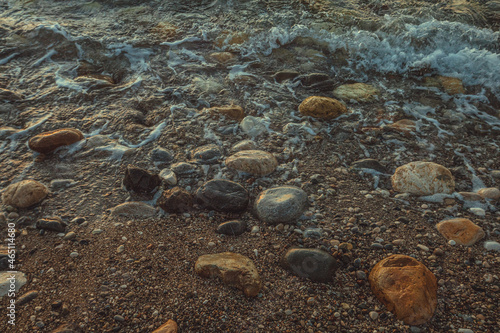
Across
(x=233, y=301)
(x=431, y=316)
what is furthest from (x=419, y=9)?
(x=233, y=301)

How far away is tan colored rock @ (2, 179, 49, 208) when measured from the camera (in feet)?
7.99

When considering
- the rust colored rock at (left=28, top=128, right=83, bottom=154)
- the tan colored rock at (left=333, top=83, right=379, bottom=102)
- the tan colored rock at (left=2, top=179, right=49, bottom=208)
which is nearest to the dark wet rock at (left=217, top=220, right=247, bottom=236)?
the tan colored rock at (left=2, top=179, right=49, bottom=208)

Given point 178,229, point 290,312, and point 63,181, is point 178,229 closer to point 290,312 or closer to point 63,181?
point 290,312

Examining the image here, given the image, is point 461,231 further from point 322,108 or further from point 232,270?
point 322,108

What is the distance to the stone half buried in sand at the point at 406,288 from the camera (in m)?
1.71

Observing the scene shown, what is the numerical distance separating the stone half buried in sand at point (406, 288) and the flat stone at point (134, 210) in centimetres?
171

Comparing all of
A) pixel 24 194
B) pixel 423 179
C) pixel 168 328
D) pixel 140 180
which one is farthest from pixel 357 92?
pixel 24 194

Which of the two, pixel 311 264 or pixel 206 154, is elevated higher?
pixel 206 154

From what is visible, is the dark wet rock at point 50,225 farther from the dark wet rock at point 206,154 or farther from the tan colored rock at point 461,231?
the tan colored rock at point 461,231

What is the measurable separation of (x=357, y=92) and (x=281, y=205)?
2289mm

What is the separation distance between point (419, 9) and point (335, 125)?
12.5 ft

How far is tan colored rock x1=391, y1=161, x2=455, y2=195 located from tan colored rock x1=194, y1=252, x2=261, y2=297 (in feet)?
5.08

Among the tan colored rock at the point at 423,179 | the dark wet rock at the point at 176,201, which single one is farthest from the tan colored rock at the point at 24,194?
the tan colored rock at the point at 423,179

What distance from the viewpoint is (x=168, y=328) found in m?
1.66
